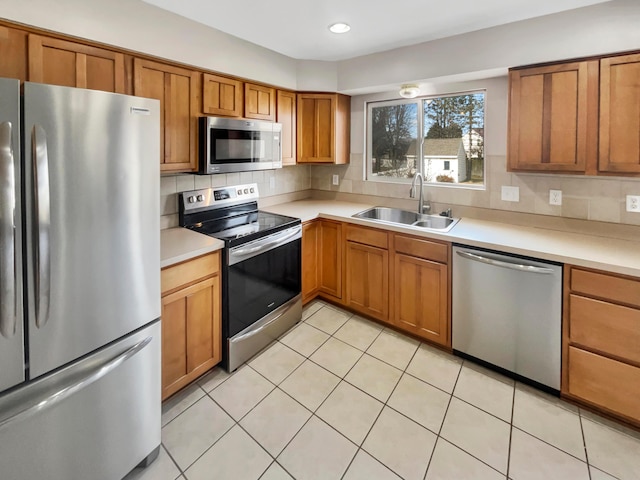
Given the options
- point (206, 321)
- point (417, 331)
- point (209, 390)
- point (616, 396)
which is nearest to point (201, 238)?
point (206, 321)

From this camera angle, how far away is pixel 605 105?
194cm

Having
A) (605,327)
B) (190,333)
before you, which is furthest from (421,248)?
(190,333)

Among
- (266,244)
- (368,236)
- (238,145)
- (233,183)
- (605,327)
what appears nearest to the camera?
(605,327)

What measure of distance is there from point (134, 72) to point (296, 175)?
1.97 meters

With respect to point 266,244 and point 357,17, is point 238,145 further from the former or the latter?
point 357,17

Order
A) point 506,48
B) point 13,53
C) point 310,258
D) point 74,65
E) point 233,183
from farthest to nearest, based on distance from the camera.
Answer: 1. point 310,258
2. point 233,183
3. point 506,48
4. point 74,65
5. point 13,53

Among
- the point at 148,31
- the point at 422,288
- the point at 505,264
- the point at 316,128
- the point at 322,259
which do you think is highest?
the point at 148,31

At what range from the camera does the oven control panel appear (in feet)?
8.21

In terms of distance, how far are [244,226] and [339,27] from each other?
1545mm

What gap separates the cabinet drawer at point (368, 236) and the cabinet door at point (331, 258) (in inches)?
4.7

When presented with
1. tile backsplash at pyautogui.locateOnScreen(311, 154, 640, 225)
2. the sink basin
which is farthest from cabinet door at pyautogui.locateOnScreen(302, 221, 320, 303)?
tile backsplash at pyautogui.locateOnScreen(311, 154, 640, 225)

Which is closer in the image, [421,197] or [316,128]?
[421,197]

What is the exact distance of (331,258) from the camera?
3.09m

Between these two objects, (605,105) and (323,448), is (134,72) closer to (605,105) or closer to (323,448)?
(323,448)
